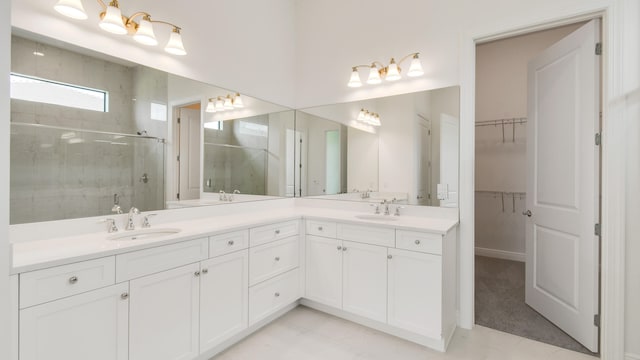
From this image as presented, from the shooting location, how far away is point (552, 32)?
3928mm

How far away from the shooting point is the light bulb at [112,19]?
1.74 metres

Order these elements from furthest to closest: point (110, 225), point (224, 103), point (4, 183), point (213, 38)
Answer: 1. point (224, 103)
2. point (213, 38)
3. point (110, 225)
4. point (4, 183)

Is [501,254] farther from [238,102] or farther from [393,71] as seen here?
[238,102]

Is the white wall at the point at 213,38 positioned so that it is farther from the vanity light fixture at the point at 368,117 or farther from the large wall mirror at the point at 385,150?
the vanity light fixture at the point at 368,117

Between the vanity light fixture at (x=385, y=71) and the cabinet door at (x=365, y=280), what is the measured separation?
1.55 meters

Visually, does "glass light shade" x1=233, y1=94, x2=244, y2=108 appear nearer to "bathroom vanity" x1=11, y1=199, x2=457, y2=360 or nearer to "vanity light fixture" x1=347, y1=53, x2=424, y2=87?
"bathroom vanity" x1=11, y1=199, x2=457, y2=360

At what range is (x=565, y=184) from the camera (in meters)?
2.29

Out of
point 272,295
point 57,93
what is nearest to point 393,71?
point 272,295

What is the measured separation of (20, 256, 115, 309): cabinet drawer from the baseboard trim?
4.65 meters

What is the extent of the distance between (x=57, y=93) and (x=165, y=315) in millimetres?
1406

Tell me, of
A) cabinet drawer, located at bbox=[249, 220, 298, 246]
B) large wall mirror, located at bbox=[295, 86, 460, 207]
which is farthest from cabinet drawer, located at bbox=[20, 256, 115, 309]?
large wall mirror, located at bbox=[295, 86, 460, 207]

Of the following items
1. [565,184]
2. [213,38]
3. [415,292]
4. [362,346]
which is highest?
[213,38]

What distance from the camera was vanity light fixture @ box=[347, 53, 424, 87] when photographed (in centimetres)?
256

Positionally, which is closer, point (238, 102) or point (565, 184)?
point (565, 184)
